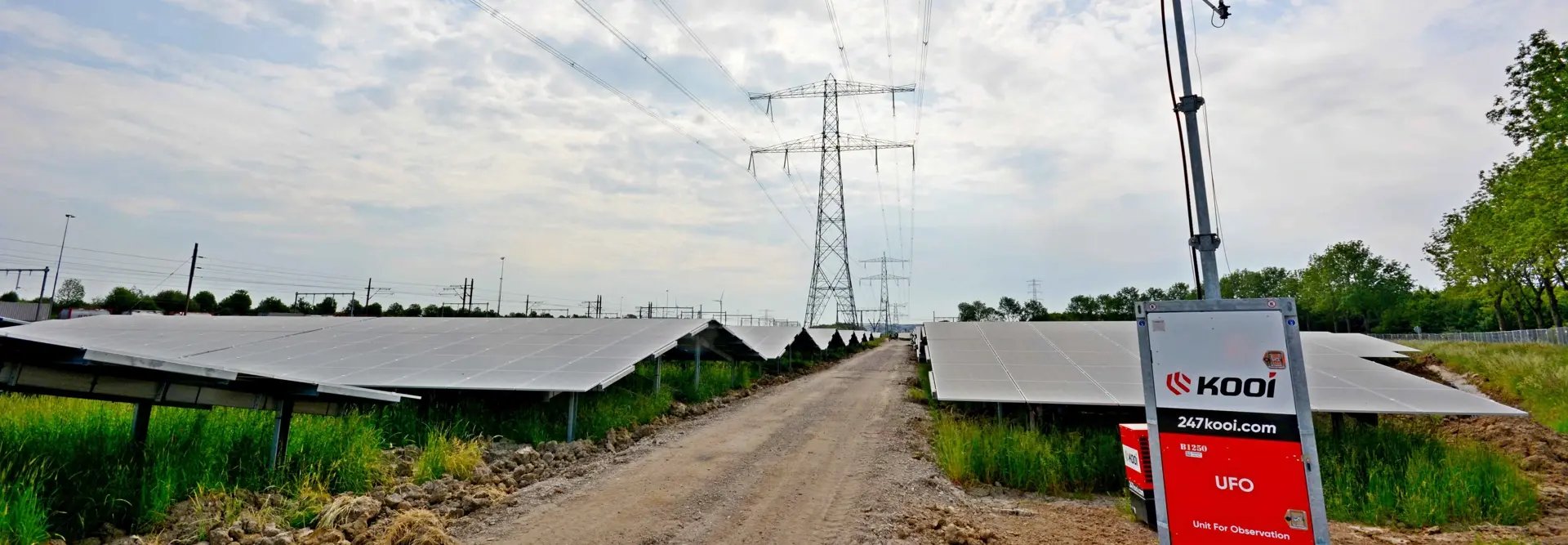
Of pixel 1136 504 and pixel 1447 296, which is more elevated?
pixel 1447 296

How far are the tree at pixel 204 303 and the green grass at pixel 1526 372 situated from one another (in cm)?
8981

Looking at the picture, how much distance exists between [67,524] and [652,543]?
616cm

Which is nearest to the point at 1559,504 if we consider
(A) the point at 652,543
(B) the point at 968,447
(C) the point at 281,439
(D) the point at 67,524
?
(B) the point at 968,447

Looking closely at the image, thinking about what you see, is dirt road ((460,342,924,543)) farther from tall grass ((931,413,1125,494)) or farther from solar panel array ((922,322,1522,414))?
solar panel array ((922,322,1522,414))

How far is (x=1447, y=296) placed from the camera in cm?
4184

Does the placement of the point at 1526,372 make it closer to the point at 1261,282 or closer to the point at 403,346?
the point at 403,346

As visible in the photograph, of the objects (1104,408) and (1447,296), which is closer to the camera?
(1104,408)

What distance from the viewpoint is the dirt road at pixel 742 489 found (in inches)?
281

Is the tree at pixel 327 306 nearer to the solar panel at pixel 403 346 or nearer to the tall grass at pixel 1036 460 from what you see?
the solar panel at pixel 403 346

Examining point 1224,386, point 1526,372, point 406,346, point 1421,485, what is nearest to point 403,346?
point 406,346

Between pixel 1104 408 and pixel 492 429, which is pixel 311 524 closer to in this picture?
pixel 492 429

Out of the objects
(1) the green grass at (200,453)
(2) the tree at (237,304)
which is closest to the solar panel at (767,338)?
(1) the green grass at (200,453)

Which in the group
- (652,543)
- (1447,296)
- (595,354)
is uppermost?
(1447,296)

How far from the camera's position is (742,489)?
891cm
